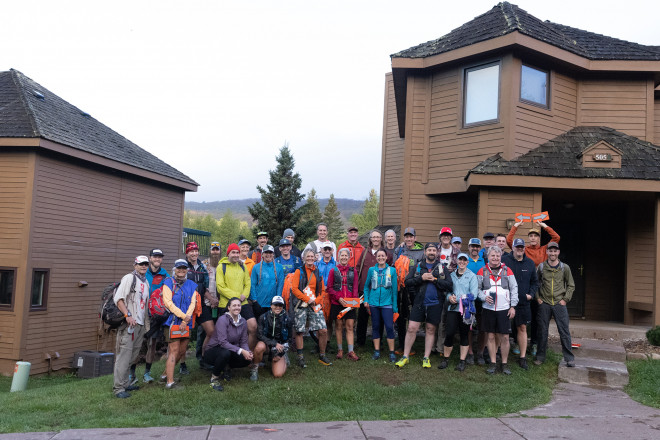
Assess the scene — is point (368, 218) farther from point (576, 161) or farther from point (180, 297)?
point (180, 297)

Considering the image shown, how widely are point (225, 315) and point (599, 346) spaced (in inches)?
259

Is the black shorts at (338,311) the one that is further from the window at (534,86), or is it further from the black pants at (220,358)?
the window at (534,86)

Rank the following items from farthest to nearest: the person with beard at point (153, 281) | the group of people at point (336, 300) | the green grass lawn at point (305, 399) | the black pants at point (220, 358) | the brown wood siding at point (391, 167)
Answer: the brown wood siding at point (391, 167) < the person with beard at point (153, 281) < the group of people at point (336, 300) < the black pants at point (220, 358) < the green grass lawn at point (305, 399)

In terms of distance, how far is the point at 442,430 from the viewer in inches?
224

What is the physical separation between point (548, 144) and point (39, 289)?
1317 centimetres

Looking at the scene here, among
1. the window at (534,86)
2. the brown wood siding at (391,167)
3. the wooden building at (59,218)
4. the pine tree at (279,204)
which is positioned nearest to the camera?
the window at (534,86)

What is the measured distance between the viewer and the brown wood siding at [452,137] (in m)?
11.5

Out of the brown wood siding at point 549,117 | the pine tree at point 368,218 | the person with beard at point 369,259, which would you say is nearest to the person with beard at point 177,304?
the person with beard at point 369,259

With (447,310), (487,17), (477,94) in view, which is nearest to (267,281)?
(447,310)

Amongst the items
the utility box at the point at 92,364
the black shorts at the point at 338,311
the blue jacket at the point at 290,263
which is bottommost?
the utility box at the point at 92,364

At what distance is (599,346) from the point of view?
30.3 ft

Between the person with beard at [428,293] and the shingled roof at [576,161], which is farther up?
the shingled roof at [576,161]

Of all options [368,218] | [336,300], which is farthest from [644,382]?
[368,218]

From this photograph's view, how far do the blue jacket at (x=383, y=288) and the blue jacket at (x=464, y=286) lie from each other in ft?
2.90
